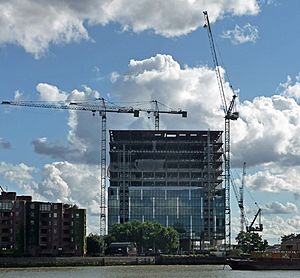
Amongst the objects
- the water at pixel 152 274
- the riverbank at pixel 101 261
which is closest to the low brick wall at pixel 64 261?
the riverbank at pixel 101 261

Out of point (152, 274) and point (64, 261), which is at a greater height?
point (64, 261)

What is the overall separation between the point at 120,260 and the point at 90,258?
836 centimetres

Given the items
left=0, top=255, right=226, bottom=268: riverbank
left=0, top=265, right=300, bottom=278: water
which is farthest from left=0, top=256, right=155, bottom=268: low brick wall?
left=0, top=265, right=300, bottom=278: water

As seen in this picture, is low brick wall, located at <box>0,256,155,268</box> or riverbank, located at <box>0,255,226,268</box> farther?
riverbank, located at <box>0,255,226,268</box>

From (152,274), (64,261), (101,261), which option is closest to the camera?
(152,274)

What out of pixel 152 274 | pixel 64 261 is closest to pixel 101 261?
pixel 64 261

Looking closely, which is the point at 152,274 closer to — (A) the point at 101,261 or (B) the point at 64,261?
(A) the point at 101,261

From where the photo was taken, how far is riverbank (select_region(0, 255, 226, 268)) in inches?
6796

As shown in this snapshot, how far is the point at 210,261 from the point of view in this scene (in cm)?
19350

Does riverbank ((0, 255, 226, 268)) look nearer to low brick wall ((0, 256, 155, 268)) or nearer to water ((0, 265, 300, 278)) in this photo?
low brick wall ((0, 256, 155, 268))

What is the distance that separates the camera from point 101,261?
588 feet

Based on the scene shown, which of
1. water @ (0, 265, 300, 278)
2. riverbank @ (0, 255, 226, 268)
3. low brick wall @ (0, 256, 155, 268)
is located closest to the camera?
water @ (0, 265, 300, 278)

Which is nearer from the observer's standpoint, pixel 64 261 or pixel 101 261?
pixel 64 261

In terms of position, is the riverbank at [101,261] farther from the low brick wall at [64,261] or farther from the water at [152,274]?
the water at [152,274]
